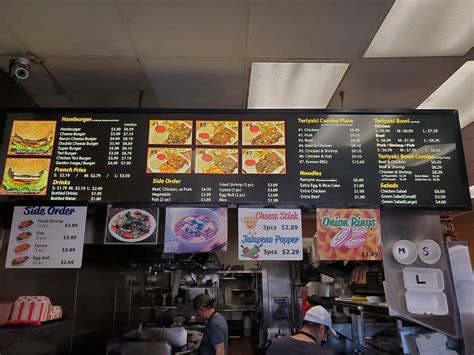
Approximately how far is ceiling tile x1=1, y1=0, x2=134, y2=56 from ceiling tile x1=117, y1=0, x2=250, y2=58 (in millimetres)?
99

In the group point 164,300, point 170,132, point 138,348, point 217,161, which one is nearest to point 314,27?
point 217,161

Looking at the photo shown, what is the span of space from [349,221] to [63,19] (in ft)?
7.25

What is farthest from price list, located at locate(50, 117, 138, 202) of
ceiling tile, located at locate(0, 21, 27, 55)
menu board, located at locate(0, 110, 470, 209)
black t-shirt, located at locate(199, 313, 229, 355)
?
black t-shirt, located at locate(199, 313, 229, 355)

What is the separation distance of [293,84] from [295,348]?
6.77 ft

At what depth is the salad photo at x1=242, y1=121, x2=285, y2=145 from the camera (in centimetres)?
247

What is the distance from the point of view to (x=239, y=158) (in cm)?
243

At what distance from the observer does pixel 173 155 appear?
2.43 metres

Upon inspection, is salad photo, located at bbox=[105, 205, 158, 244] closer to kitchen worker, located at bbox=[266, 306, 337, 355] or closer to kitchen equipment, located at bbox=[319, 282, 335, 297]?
kitchen worker, located at bbox=[266, 306, 337, 355]

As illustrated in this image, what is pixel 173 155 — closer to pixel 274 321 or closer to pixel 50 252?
pixel 50 252

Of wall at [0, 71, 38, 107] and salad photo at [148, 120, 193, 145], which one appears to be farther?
wall at [0, 71, 38, 107]

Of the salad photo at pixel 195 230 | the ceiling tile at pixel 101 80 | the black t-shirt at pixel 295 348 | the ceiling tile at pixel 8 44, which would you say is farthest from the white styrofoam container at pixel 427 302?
the ceiling tile at pixel 8 44

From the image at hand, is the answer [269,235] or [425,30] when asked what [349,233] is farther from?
[425,30]

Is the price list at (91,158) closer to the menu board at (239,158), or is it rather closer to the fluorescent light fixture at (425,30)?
the menu board at (239,158)

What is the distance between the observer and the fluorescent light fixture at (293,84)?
8.79ft
